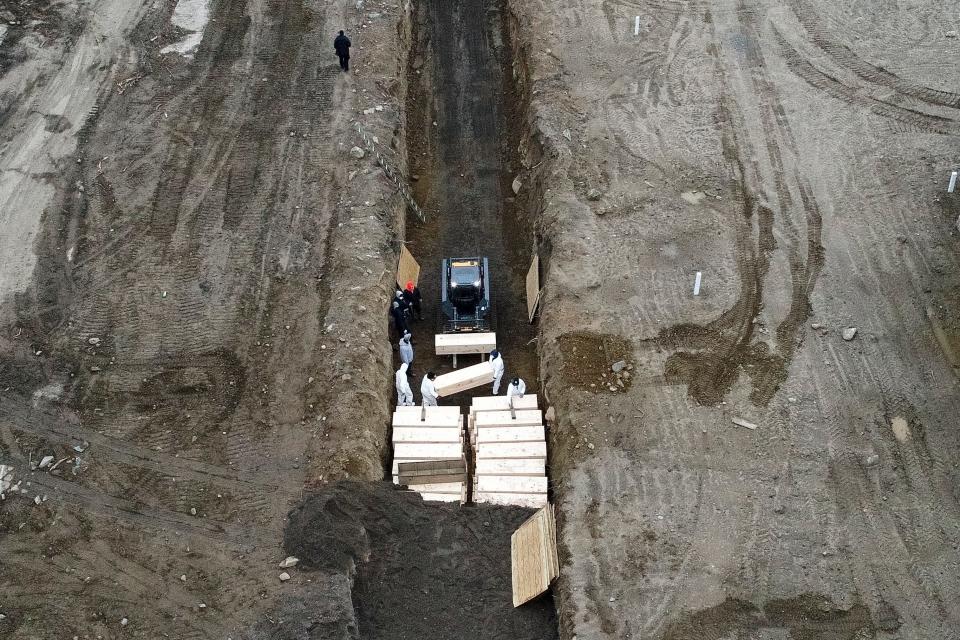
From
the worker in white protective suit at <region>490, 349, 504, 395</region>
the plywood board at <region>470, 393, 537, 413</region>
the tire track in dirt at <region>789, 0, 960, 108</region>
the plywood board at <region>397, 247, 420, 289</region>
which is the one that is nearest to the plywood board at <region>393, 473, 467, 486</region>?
the plywood board at <region>470, 393, 537, 413</region>

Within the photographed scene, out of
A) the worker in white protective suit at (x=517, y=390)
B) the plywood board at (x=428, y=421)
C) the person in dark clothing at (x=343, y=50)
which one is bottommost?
the plywood board at (x=428, y=421)

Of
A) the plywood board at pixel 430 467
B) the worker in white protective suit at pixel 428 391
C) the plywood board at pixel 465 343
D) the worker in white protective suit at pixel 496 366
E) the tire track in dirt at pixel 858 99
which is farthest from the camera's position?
the tire track in dirt at pixel 858 99

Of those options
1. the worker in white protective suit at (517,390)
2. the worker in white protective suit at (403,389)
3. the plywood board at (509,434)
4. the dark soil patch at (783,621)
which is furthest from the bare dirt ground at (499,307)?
the worker in white protective suit at (517,390)

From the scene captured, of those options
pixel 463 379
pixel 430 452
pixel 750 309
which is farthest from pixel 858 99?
pixel 430 452

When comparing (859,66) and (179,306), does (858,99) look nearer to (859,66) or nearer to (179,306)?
(859,66)

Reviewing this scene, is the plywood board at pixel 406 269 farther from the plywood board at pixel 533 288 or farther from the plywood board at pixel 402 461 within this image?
the plywood board at pixel 402 461

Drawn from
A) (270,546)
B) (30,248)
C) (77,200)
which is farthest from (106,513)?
(77,200)
